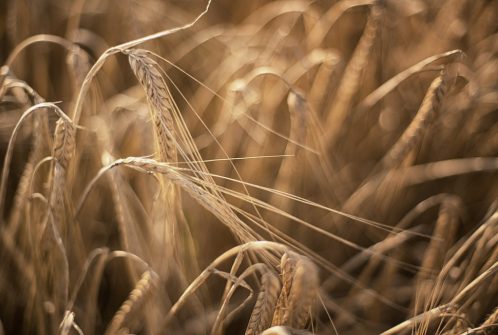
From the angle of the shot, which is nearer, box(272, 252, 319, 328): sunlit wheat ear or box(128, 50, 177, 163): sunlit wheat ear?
box(272, 252, 319, 328): sunlit wheat ear

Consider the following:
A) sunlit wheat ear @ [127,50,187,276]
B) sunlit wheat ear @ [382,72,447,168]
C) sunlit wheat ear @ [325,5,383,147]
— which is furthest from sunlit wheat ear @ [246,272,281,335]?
sunlit wheat ear @ [325,5,383,147]

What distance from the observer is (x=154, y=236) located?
46.7 inches

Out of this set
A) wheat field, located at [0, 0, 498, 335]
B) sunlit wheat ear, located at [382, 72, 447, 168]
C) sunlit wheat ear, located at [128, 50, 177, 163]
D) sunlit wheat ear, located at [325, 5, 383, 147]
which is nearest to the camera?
sunlit wheat ear, located at [128, 50, 177, 163]

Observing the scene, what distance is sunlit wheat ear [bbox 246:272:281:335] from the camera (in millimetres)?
815

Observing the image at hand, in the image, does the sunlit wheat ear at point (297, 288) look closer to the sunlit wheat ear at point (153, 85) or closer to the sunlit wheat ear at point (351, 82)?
the sunlit wheat ear at point (153, 85)

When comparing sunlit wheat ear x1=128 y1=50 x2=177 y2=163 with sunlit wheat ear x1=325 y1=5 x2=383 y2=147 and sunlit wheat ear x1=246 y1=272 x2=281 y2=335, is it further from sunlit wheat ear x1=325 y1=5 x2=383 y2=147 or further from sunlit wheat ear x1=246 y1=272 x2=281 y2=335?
sunlit wheat ear x1=325 y1=5 x2=383 y2=147

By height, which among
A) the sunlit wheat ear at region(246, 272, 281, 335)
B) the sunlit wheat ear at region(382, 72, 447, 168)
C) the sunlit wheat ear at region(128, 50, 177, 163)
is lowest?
the sunlit wheat ear at region(246, 272, 281, 335)

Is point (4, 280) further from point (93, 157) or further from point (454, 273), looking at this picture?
point (454, 273)

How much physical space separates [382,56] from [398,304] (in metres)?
0.73

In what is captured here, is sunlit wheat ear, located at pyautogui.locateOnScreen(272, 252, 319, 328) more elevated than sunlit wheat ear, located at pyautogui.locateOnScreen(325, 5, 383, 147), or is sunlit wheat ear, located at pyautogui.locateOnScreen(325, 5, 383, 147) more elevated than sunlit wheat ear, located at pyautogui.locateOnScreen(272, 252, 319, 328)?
sunlit wheat ear, located at pyautogui.locateOnScreen(325, 5, 383, 147)

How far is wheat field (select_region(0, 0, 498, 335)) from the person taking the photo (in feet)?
3.30

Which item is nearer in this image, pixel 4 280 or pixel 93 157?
pixel 4 280

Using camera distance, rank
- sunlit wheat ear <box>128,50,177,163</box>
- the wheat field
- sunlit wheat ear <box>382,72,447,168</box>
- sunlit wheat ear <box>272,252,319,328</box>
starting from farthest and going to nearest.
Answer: sunlit wheat ear <box>382,72,447,168</box>, the wheat field, sunlit wheat ear <box>128,50,177,163</box>, sunlit wheat ear <box>272,252,319,328</box>

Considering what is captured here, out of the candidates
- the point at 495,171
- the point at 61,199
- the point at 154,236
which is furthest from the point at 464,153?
the point at 61,199
